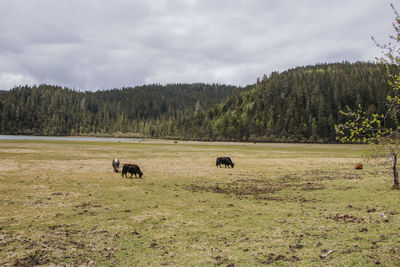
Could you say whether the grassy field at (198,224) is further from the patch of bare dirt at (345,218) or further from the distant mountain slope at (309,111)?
the distant mountain slope at (309,111)

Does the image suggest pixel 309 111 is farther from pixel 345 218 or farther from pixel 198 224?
pixel 198 224

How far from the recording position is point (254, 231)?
11.9 m

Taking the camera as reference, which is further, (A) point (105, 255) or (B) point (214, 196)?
(B) point (214, 196)

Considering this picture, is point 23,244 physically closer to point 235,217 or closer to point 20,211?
point 20,211

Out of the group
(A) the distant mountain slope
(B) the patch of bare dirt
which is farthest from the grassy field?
(A) the distant mountain slope

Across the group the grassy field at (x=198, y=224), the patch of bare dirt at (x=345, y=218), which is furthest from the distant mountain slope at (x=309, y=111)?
the patch of bare dirt at (x=345, y=218)

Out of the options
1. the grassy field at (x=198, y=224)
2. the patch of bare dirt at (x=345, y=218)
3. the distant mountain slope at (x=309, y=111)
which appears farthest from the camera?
the distant mountain slope at (x=309, y=111)

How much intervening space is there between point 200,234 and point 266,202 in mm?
7413

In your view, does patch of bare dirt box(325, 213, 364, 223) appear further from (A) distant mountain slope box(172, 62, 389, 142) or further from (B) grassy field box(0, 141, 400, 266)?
(A) distant mountain slope box(172, 62, 389, 142)

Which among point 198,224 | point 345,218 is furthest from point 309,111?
point 198,224

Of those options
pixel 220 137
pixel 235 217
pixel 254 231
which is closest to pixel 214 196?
pixel 235 217

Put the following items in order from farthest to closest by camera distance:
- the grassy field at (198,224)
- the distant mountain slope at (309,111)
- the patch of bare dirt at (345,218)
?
the distant mountain slope at (309,111) → the patch of bare dirt at (345,218) → the grassy field at (198,224)

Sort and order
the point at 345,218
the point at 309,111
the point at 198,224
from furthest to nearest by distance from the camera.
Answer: the point at 309,111
the point at 345,218
the point at 198,224

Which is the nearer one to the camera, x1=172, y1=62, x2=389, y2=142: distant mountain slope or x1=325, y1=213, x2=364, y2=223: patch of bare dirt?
x1=325, y1=213, x2=364, y2=223: patch of bare dirt
